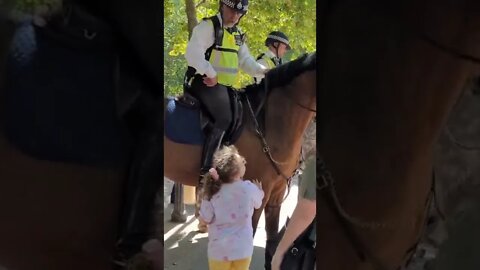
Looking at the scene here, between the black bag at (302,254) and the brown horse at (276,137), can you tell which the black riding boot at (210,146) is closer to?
the brown horse at (276,137)

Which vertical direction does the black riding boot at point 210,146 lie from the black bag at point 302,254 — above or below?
above

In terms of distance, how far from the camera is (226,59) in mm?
3203

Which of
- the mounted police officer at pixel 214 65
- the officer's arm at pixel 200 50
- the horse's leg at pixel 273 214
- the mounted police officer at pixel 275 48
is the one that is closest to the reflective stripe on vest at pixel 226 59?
the mounted police officer at pixel 214 65

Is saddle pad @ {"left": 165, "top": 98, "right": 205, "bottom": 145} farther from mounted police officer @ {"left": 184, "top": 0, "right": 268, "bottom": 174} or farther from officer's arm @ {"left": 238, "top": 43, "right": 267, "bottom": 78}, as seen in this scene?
officer's arm @ {"left": 238, "top": 43, "right": 267, "bottom": 78}

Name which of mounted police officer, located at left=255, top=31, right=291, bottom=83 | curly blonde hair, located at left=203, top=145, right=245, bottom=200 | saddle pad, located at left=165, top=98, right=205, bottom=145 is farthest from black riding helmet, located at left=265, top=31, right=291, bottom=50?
curly blonde hair, located at left=203, top=145, right=245, bottom=200

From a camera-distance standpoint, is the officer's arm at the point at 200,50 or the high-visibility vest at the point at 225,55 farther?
the high-visibility vest at the point at 225,55

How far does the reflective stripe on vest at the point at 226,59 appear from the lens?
3.16 metres

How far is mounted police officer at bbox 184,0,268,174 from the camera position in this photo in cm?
303

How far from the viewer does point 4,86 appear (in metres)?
1.55

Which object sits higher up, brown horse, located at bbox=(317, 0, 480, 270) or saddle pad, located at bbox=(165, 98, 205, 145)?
brown horse, located at bbox=(317, 0, 480, 270)

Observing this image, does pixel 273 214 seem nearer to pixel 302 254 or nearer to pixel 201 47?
pixel 302 254

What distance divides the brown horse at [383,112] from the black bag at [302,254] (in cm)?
96

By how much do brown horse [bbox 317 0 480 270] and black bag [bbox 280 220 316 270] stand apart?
3.14 ft

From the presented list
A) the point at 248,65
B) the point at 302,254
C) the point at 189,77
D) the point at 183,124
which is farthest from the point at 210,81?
the point at 302,254
